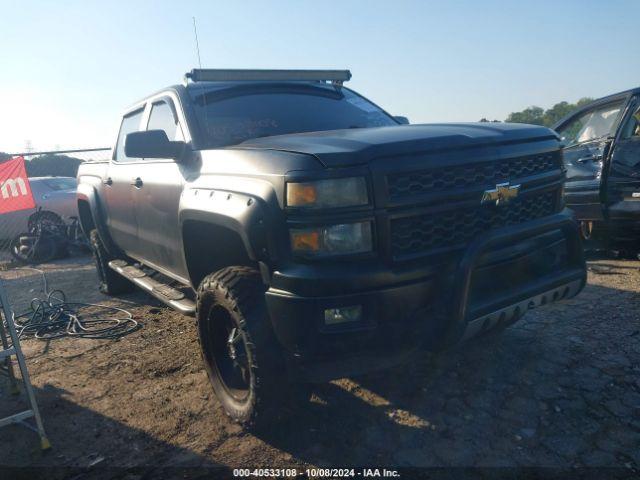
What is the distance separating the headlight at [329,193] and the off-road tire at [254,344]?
1.87 feet

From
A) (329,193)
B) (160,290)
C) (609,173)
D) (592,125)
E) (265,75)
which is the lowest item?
(160,290)

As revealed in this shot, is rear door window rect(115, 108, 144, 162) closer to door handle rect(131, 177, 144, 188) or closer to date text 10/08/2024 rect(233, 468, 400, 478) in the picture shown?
door handle rect(131, 177, 144, 188)

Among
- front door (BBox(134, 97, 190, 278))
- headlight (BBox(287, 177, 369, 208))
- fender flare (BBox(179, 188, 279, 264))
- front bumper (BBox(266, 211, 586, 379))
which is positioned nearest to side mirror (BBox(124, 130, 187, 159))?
front door (BBox(134, 97, 190, 278))

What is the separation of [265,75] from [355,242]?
2.01 metres

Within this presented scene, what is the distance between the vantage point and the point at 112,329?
15.2 feet

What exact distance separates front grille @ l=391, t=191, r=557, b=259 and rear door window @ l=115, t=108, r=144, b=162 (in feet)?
9.74

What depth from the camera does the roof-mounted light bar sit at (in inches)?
137

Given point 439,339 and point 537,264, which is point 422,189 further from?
point 537,264

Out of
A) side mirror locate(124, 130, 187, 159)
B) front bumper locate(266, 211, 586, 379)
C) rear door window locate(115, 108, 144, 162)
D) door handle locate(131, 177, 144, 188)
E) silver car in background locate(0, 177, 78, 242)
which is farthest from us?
silver car in background locate(0, 177, 78, 242)

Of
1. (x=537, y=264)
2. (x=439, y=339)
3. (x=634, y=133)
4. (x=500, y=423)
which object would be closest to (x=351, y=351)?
(x=439, y=339)

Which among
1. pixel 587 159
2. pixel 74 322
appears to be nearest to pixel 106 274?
pixel 74 322

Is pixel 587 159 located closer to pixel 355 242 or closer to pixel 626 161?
pixel 626 161

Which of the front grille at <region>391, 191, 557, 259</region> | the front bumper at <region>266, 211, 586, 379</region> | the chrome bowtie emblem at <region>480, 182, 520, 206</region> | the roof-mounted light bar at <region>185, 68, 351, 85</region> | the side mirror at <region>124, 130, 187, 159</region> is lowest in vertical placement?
the front bumper at <region>266, 211, 586, 379</region>

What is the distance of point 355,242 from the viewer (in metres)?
2.19
